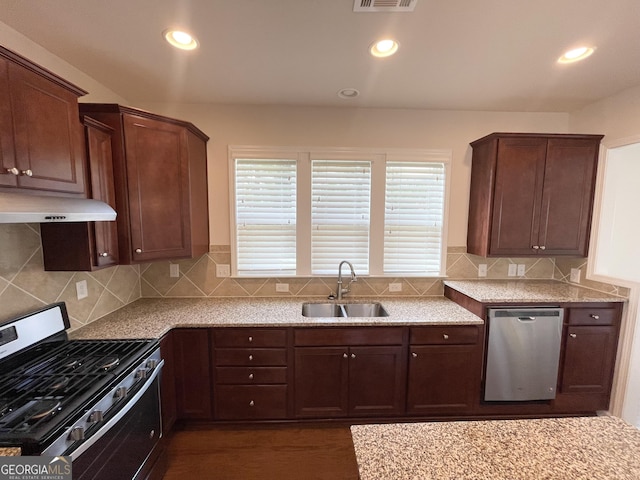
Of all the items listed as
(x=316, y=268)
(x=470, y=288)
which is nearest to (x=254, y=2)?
(x=316, y=268)

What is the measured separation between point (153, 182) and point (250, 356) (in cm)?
152

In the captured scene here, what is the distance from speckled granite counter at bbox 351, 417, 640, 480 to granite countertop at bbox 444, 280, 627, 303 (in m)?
1.22

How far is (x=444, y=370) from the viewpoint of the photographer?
2072 mm

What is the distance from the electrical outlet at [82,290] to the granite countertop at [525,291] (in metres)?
2.99

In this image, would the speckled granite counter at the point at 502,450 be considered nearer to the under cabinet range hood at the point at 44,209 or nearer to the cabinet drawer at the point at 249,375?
the cabinet drawer at the point at 249,375

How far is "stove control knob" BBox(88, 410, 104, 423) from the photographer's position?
3.57 ft

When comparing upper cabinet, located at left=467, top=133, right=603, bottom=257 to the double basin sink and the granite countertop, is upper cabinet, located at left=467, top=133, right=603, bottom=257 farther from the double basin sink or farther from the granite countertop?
the double basin sink

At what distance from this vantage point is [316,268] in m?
2.58

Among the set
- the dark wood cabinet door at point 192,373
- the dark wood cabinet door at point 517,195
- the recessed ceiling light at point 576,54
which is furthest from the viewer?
the dark wood cabinet door at point 517,195

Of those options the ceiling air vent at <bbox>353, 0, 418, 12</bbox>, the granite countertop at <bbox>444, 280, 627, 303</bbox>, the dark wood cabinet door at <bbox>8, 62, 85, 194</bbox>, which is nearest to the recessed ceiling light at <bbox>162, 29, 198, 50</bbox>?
the dark wood cabinet door at <bbox>8, 62, 85, 194</bbox>

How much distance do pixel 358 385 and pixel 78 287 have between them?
220 cm

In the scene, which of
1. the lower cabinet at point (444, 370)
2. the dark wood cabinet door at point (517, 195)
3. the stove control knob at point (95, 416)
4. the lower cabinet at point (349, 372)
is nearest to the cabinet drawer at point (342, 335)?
the lower cabinet at point (349, 372)

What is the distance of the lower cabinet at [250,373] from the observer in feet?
6.54

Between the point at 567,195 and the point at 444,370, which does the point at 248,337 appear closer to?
the point at 444,370
